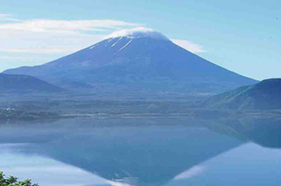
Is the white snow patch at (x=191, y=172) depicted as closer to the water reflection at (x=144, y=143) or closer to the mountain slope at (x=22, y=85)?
the water reflection at (x=144, y=143)

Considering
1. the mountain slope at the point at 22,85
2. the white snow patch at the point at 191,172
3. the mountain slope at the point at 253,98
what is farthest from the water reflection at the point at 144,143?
the mountain slope at the point at 22,85

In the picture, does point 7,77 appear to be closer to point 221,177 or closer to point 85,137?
point 85,137

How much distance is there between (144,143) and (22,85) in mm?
127321

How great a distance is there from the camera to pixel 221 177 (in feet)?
126

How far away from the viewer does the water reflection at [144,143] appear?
41.9 m

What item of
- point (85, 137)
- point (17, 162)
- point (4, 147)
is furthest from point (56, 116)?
point (17, 162)

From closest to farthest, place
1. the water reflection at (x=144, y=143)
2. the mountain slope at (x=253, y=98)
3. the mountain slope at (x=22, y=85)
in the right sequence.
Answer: the water reflection at (x=144, y=143)
the mountain slope at (x=253, y=98)
the mountain slope at (x=22, y=85)

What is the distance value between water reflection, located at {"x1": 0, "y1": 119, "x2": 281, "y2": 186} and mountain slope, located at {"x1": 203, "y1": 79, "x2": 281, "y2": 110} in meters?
23.5

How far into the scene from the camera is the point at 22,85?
178 metres

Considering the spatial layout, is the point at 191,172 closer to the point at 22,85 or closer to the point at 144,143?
the point at 144,143

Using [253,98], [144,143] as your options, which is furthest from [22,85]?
[144,143]

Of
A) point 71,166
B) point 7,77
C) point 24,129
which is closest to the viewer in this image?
point 71,166

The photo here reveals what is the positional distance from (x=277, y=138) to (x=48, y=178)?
35952 millimetres

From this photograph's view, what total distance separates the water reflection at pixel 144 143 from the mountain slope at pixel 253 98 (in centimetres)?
2348
